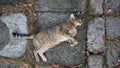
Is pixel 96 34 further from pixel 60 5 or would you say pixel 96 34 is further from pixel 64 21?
pixel 60 5

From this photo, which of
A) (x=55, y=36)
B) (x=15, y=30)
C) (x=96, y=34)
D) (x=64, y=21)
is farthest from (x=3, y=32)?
(x=96, y=34)

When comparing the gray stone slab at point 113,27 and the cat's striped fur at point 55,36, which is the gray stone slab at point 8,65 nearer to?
the cat's striped fur at point 55,36

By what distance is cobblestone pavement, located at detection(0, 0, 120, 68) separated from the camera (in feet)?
18.5

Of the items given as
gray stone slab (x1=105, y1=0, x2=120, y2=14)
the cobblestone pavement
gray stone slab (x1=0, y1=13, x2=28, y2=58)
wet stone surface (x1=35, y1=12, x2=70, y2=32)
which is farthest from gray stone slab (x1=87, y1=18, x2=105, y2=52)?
gray stone slab (x1=0, y1=13, x2=28, y2=58)

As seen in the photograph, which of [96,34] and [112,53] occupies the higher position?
[96,34]

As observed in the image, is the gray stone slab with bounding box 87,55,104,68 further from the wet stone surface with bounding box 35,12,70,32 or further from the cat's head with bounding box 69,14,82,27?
the wet stone surface with bounding box 35,12,70,32

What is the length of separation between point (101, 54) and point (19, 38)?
4.30 feet

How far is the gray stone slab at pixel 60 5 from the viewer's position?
18.5 ft

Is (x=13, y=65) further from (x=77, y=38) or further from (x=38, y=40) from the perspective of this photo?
(x=77, y=38)

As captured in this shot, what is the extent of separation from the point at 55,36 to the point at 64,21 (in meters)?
0.34

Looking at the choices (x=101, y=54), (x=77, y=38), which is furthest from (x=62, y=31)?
(x=101, y=54)

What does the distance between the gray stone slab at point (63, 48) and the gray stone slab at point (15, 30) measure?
10.6 inches

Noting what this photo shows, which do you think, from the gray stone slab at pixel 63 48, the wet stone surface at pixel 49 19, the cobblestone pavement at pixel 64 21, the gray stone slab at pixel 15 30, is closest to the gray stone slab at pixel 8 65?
the cobblestone pavement at pixel 64 21

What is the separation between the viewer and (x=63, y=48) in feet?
18.7
